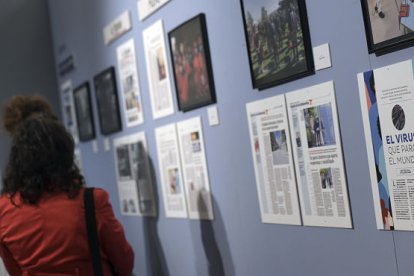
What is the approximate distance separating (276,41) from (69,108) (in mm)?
3083

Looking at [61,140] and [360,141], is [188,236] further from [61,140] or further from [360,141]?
[360,141]

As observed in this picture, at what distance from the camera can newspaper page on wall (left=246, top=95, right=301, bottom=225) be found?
2355 millimetres

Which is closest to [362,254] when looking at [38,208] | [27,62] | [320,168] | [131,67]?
[320,168]

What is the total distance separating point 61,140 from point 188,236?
101cm

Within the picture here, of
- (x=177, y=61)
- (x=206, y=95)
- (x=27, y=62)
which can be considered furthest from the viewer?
(x=27, y=62)

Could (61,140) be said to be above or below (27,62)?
below

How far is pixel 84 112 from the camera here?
4.59 meters

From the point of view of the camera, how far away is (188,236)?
326cm

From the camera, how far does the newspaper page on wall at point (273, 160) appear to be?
236 cm

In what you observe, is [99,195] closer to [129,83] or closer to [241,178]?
[241,178]

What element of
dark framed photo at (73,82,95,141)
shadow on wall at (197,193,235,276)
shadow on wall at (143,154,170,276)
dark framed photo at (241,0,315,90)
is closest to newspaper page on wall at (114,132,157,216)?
shadow on wall at (143,154,170,276)

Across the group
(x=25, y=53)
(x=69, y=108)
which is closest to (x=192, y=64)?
(x=69, y=108)

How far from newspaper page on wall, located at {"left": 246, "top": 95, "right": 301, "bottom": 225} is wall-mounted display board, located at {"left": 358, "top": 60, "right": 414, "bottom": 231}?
17.5 inches

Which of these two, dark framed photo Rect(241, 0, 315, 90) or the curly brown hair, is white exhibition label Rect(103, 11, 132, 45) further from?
dark framed photo Rect(241, 0, 315, 90)
